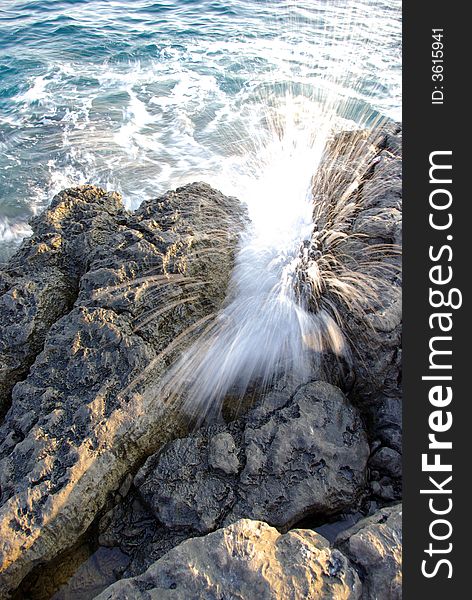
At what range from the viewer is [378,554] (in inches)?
87.2

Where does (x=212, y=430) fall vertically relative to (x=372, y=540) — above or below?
above

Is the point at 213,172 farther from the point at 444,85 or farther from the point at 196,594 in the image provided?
the point at 196,594

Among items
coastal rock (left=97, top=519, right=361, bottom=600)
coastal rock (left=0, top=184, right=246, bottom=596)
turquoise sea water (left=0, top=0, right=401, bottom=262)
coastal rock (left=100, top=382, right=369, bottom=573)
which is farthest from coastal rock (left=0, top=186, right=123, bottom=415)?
turquoise sea water (left=0, top=0, right=401, bottom=262)

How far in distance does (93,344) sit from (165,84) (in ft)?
27.8

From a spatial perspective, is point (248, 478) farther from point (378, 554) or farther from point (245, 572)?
point (378, 554)

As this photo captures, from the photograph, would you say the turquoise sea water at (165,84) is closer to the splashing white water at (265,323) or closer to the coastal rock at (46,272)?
the splashing white water at (265,323)

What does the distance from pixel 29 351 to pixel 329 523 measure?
206 centimetres

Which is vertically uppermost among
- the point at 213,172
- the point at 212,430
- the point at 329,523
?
the point at 213,172

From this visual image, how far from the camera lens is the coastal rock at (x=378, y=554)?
2154 millimetres

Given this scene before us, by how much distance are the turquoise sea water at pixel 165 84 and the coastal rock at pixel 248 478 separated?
164 inches

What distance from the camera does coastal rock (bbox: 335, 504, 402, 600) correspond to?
2.15m

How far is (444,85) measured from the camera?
108 inches

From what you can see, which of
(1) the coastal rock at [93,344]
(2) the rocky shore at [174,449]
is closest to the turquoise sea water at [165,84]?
(1) the coastal rock at [93,344]

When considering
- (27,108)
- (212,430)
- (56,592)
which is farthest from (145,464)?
(27,108)
